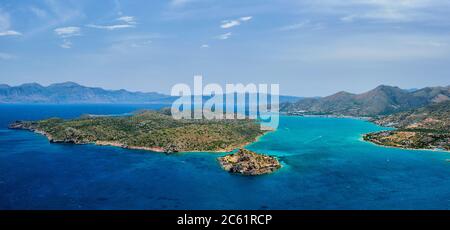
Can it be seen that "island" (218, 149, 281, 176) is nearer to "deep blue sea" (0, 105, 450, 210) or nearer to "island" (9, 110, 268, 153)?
"deep blue sea" (0, 105, 450, 210)

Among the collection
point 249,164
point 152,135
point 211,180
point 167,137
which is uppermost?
point 152,135

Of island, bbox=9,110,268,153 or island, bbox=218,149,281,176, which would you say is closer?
island, bbox=218,149,281,176

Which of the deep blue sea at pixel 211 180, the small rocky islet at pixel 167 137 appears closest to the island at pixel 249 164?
the small rocky islet at pixel 167 137

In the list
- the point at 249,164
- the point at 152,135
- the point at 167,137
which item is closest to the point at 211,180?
the point at 249,164

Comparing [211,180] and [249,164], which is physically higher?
[249,164]

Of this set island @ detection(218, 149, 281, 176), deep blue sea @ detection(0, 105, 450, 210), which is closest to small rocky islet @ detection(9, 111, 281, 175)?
island @ detection(218, 149, 281, 176)

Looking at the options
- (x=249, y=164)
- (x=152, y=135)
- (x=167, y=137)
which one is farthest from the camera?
(x=152, y=135)

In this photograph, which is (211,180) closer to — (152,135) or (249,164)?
(249,164)
